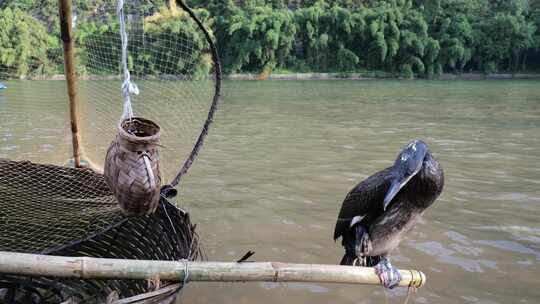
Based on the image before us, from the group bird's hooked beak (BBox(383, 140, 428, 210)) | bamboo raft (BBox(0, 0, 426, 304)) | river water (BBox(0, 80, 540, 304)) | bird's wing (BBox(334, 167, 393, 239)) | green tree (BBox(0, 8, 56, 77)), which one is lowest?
river water (BBox(0, 80, 540, 304))

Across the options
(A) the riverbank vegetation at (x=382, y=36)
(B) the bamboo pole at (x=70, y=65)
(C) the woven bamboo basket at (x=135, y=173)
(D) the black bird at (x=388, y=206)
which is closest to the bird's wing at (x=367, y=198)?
(D) the black bird at (x=388, y=206)

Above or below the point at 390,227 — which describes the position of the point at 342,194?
below

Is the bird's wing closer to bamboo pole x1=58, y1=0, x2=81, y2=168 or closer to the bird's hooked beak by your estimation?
the bird's hooked beak

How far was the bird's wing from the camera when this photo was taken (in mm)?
1971

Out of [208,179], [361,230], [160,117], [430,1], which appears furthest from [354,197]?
[430,1]

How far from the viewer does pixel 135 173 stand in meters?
2.02

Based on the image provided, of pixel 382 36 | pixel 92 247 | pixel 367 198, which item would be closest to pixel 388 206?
pixel 367 198

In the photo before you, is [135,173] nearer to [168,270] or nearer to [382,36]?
[168,270]

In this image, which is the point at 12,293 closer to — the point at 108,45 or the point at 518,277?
the point at 518,277

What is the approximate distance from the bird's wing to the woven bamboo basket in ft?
2.68

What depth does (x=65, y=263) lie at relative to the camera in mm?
1578

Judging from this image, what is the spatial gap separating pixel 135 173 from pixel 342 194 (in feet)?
9.95

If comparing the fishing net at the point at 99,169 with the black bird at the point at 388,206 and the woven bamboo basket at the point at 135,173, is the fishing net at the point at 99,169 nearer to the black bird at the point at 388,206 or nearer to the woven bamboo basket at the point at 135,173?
the woven bamboo basket at the point at 135,173

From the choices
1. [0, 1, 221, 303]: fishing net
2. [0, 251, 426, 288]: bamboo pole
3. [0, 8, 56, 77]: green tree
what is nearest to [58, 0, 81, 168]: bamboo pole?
[0, 1, 221, 303]: fishing net
